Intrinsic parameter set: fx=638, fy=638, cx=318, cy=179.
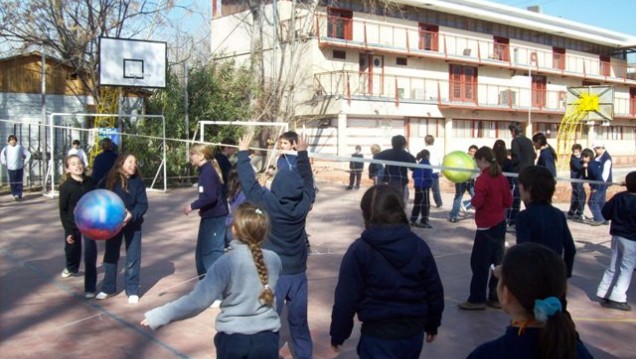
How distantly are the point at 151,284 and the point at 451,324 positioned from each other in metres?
3.89

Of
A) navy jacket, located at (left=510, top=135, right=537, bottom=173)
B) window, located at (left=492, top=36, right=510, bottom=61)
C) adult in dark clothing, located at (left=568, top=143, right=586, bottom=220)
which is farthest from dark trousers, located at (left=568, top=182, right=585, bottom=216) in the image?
window, located at (left=492, top=36, right=510, bottom=61)

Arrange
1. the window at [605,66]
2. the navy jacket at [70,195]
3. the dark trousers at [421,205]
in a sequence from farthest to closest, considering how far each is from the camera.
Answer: the window at [605,66]
the dark trousers at [421,205]
the navy jacket at [70,195]

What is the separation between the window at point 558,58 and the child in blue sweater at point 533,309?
4770 centimetres

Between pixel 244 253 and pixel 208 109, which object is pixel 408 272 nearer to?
pixel 244 253

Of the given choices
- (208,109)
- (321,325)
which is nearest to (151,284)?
(321,325)

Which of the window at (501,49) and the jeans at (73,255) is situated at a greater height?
the window at (501,49)

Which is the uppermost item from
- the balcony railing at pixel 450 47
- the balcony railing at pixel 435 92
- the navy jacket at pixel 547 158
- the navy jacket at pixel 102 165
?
the balcony railing at pixel 450 47

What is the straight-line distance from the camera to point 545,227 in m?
5.27

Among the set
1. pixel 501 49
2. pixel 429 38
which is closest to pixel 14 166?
pixel 429 38

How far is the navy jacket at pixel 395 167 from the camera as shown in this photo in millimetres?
11445

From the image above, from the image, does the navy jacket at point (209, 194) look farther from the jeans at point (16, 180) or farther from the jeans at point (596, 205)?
the jeans at point (16, 180)

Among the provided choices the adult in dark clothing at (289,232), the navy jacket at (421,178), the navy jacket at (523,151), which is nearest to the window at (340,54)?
the navy jacket at (421,178)

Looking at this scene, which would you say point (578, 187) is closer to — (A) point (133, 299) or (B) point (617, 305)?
(B) point (617, 305)

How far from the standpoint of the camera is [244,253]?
3715mm
